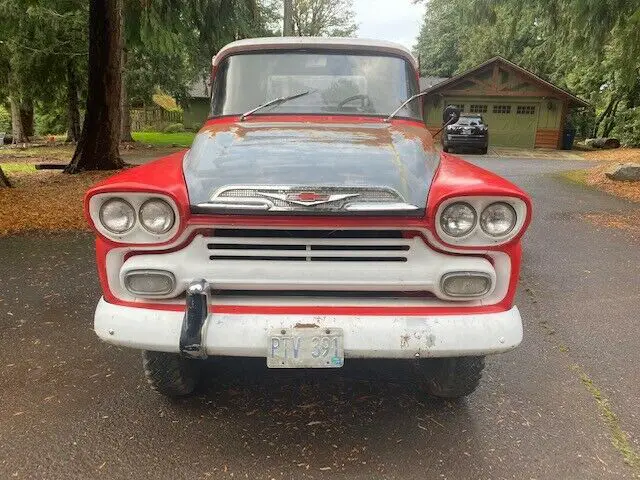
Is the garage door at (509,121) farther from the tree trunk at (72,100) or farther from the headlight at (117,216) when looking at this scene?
the headlight at (117,216)

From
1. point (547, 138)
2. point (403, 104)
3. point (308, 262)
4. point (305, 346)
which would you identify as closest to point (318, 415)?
point (305, 346)

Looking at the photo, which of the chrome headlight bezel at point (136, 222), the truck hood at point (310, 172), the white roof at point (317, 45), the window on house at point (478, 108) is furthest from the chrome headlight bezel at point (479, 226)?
the window on house at point (478, 108)

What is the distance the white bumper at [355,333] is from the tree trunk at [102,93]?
11.1 metres

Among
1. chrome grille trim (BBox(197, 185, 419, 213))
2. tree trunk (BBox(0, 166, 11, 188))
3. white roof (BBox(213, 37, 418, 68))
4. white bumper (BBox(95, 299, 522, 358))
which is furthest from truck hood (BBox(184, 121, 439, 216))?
tree trunk (BBox(0, 166, 11, 188))

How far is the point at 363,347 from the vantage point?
2418 mm

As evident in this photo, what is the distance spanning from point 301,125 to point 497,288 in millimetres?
1601

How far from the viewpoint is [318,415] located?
9.78 ft

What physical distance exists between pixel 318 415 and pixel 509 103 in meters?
29.2

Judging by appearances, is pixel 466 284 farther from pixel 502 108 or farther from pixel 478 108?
pixel 502 108

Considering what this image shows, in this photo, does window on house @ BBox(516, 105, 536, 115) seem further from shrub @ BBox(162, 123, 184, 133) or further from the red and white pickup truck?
the red and white pickup truck

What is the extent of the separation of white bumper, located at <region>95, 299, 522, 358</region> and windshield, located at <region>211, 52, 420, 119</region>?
183cm

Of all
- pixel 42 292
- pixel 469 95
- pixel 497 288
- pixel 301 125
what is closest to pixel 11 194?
pixel 42 292

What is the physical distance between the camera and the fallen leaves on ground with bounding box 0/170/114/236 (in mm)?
7488

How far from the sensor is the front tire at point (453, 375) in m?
2.90
